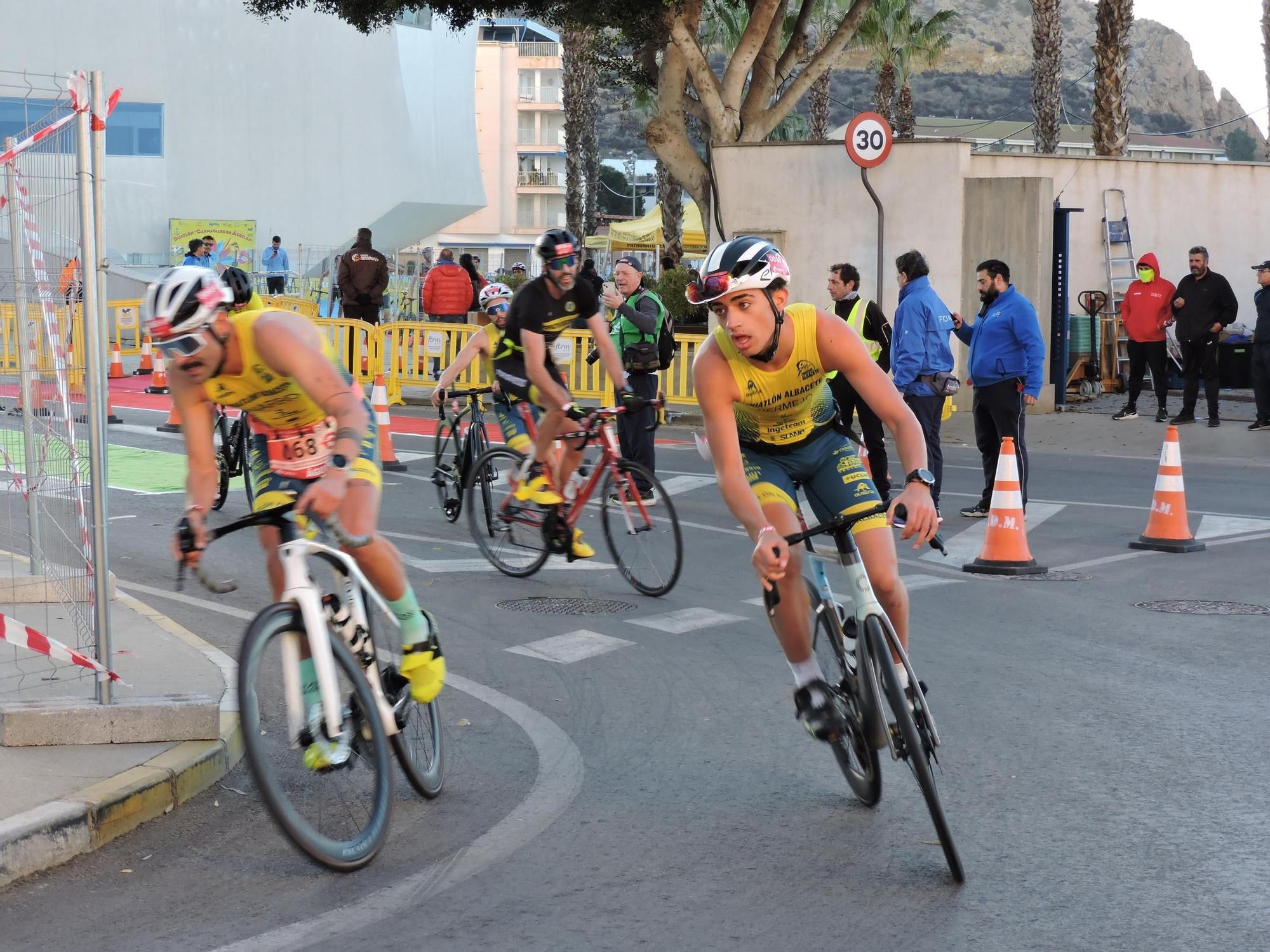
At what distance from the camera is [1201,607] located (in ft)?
30.1

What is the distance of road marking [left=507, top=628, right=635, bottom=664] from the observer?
313 inches

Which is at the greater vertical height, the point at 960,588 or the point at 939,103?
the point at 939,103

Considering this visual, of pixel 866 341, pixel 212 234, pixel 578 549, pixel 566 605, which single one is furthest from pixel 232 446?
pixel 212 234

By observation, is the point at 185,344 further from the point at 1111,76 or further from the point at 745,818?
the point at 1111,76

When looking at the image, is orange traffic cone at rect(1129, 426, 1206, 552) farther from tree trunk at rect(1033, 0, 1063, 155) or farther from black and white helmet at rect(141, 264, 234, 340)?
tree trunk at rect(1033, 0, 1063, 155)

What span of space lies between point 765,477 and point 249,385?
1830 mm

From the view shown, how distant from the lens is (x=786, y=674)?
7.52 metres

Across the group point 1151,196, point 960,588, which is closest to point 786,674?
point 960,588

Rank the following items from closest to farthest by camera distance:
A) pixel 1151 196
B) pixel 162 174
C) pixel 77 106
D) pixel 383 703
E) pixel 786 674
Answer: pixel 383 703 < pixel 77 106 < pixel 786 674 < pixel 1151 196 < pixel 162 174

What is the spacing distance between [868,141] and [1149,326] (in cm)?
426

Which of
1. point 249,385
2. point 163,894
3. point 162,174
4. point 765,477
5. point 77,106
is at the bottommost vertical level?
point 163,894

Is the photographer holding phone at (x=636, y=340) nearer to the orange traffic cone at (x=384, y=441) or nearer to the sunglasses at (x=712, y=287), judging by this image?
the orange traffic cone at (x=384, y=441)

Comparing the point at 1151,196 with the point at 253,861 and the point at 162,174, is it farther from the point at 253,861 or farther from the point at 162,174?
the point at 162,174

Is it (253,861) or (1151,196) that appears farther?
(1151,196)
